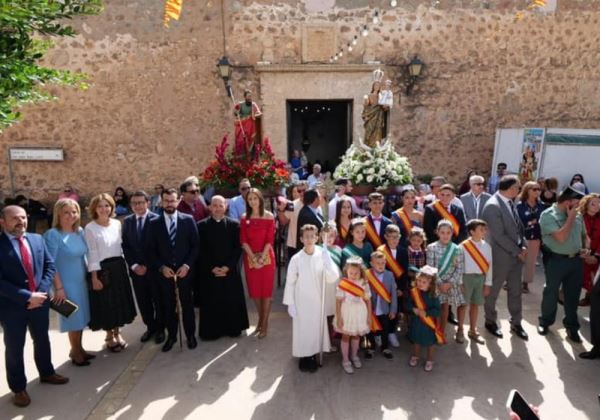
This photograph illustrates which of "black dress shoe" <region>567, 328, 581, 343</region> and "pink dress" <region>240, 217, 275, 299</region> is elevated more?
"pink dress" <region>240, 217, 275, 299</region>

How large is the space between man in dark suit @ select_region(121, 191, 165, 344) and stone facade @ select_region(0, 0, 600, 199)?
644 centimetres

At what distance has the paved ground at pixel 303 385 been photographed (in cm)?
343

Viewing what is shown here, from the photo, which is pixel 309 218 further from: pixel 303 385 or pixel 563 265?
pixel 563 265

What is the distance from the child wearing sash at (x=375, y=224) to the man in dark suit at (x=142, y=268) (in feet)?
7.73

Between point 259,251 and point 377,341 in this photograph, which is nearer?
point 377,341

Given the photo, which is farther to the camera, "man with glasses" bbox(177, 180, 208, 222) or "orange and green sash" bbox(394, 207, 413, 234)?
"man with glasses" bbox(177, 180, 208, 222)

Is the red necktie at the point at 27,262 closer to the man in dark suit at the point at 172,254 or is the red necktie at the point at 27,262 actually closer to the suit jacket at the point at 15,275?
the suit jacket at the point at 15,275

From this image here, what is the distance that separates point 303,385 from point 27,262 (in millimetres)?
2645

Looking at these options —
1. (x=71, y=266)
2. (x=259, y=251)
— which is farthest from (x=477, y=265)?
(x=71, y=266)

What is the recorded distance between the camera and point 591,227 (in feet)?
16.4

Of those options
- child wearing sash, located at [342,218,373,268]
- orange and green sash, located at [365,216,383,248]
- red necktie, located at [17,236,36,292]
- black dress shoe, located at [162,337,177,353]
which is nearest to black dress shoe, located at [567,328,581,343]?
orange and green sash, located at [365,216,383,248]

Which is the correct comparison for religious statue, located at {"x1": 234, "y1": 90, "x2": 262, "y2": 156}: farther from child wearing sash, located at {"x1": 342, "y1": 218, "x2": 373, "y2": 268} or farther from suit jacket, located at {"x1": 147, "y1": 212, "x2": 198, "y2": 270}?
child wearing sash, located at {"x1": 342, "y1": 218, "x2": 373, "y2": 268}

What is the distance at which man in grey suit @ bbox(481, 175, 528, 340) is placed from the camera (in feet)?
14.9

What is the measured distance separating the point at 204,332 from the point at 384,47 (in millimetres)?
8573
